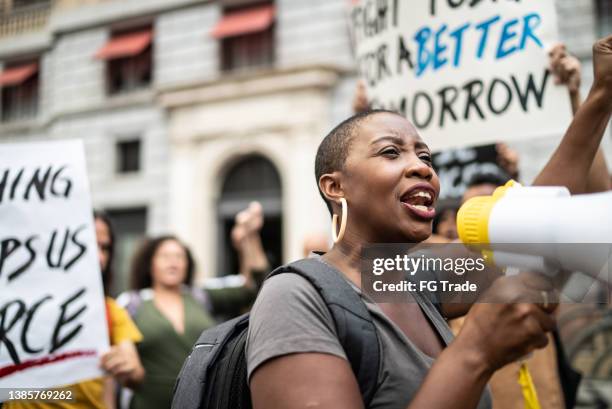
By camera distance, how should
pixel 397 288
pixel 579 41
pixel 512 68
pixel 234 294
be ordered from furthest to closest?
pixel 579 41 < pixel 234 294 < pixel 512 68 < pixel 397 288

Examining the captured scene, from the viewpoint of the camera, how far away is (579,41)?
11.1m

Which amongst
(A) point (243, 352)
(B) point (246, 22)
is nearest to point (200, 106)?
(B) point (246, 22)

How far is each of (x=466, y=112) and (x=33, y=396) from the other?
2.18 metres

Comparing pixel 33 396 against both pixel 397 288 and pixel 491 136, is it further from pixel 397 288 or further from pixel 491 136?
pixel 491 136

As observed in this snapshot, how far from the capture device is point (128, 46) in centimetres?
1517

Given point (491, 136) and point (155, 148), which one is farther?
point (155, 148)

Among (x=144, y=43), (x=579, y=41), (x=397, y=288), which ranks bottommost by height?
(x=397, y=288)

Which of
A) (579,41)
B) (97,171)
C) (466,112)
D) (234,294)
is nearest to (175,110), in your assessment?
(97,171)

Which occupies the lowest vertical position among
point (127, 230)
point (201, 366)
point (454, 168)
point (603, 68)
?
point (127, 230)

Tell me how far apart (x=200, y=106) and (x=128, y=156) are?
227 cm

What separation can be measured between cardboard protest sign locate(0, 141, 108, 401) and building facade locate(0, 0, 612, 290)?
387 inches

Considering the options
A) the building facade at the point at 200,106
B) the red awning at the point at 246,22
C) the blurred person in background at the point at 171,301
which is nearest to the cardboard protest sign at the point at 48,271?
the blurred person in background at the point at 171,301

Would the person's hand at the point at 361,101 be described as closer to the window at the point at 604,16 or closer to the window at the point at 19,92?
the window at the point at 604,16

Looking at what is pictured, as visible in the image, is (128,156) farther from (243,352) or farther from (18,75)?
(243,352)
